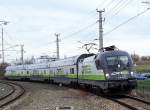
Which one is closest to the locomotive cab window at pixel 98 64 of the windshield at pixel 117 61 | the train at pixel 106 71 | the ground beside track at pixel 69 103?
the train at pixel 106 71

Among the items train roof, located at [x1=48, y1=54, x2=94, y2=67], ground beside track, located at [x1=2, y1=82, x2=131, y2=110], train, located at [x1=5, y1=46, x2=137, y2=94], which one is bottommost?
ground beside track, located at [x1=2, y1=82, x2=131, y2=110]

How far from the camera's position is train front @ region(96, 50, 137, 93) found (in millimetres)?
25531

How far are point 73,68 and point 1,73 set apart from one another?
74264 millimetres

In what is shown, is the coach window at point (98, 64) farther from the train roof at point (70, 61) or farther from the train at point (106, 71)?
the train roof at point (70, 61)

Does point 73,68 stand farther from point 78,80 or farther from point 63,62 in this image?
point 63,62

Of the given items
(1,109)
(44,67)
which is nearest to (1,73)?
(44,67)

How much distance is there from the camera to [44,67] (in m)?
57.7

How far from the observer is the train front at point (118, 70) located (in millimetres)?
25531

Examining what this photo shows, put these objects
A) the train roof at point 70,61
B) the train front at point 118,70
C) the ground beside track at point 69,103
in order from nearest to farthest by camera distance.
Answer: the ground beside track at point 69,103, the train front at point 118,70, the train roof at point 70,61

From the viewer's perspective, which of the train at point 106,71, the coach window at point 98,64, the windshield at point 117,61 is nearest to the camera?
the train at point 106,71

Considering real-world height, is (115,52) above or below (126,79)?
above

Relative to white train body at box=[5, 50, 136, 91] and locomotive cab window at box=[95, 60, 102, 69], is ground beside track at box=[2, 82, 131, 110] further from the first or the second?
locomotive cab window at box=[95, 60, 102, 69]

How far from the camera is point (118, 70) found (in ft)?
84.7

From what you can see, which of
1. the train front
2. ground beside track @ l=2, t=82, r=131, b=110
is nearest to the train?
the train front
